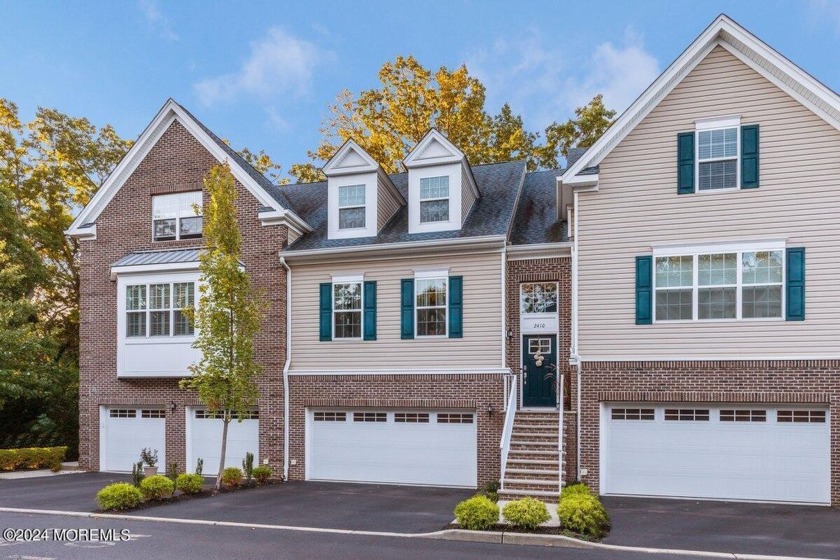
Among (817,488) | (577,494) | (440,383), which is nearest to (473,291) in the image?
(440,383)

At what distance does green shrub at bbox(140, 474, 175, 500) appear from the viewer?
43.8ft

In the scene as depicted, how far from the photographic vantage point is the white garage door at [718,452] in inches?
519

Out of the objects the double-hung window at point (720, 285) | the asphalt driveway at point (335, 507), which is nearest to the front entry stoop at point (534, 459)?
the asphalt driveway at point (335, 507)

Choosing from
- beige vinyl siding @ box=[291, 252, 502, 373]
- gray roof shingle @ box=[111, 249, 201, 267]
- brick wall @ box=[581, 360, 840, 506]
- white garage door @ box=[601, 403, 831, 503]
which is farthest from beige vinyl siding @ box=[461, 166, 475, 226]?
gray roof shingle @ box=[111, 249, 201, 267]

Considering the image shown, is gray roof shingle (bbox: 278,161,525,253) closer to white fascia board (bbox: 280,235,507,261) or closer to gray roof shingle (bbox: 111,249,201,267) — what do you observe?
white fascia board (bbox: 280,235,507,261)

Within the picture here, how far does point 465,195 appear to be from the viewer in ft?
56.4

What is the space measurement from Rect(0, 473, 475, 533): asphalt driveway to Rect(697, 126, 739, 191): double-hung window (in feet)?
28.8

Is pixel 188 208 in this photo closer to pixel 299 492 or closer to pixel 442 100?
pixel 299 492

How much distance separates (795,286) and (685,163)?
3.39m

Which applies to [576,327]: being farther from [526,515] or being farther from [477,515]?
[477,515]

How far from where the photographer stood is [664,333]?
551 inches

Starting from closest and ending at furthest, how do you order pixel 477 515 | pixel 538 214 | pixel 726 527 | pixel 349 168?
pixel 477 515 < pixel 726 527 < pixel 538 214 < pixel 349 168

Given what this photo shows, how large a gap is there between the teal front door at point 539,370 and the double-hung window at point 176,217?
9.77 meters

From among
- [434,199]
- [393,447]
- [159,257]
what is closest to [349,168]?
[434,199]
